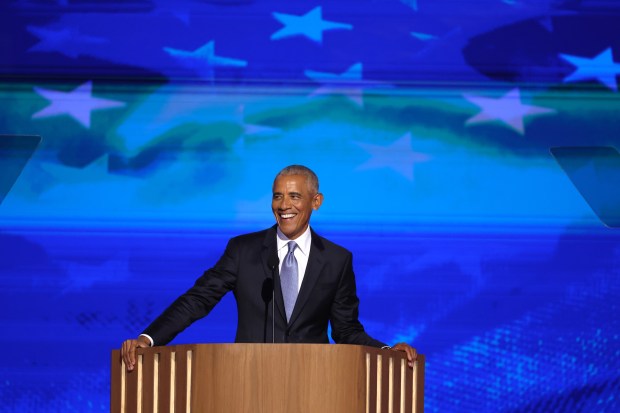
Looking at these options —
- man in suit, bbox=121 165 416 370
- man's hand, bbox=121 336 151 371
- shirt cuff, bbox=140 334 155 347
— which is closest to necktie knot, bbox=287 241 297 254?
man in suit, bbox=121 165 416 370

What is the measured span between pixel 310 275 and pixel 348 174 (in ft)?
4.84

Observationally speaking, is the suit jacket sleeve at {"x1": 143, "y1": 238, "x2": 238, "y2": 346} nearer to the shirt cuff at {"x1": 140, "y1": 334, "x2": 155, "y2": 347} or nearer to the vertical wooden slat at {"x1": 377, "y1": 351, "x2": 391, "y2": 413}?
the shirt cuff at {"x1": 140, "y1": 334, "x2": 155, "y2": 347}

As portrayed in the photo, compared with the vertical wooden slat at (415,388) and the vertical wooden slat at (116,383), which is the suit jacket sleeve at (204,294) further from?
the vertical wooden slat at (415,388)

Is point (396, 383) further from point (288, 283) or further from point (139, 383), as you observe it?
point (139, 383)

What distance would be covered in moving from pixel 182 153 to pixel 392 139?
999mm

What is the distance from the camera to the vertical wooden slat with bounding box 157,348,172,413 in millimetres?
2889

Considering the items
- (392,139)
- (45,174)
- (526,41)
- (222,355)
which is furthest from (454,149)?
(222,355)

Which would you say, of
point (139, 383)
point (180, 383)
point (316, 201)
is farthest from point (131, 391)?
point (316, 201)

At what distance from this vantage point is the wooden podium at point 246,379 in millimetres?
2873

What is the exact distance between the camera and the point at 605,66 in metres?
5.05

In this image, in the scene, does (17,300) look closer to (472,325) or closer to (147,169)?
(147,169)

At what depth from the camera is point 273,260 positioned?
3301 millimetres

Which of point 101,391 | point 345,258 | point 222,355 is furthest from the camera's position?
point 101,391

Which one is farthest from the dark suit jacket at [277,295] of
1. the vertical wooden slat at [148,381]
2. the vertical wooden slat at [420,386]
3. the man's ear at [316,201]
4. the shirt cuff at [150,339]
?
the vertical wooden slat at [148,381]
